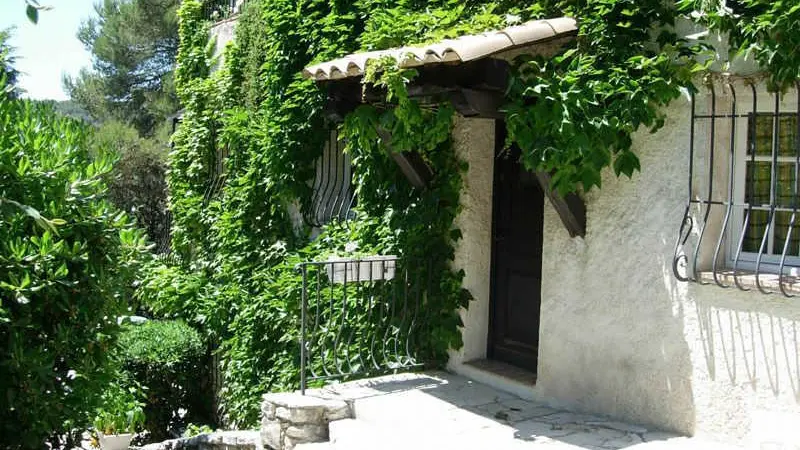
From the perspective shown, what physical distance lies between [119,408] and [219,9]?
9165mm

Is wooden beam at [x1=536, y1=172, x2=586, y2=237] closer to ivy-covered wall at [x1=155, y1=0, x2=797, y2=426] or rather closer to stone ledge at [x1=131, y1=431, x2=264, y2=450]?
ivy-covered wall at [x1=155, y1=0, x2=797, y2=426]

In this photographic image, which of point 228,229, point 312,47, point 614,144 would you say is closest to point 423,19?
point 614,144

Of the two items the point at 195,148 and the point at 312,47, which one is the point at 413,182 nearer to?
the point at 312,47

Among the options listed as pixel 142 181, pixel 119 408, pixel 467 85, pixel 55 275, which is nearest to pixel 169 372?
pixel 119 408

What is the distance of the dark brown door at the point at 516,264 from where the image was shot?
6.66 m

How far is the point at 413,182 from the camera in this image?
714 cm

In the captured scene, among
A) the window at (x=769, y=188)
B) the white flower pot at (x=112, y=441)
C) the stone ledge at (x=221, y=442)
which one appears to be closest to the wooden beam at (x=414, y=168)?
the stone ledge at (x=221, y=442)

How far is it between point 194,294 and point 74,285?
667 cm

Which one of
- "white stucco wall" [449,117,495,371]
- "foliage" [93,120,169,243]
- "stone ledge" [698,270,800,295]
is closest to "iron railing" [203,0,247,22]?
"foliage" [93,120,169,243]

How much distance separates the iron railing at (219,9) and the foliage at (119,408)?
6.44 meters

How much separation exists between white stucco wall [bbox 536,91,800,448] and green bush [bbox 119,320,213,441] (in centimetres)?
613

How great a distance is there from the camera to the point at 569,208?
18.6 ft

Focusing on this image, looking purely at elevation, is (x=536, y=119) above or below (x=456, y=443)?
above

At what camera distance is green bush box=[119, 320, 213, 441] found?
34.3ft
